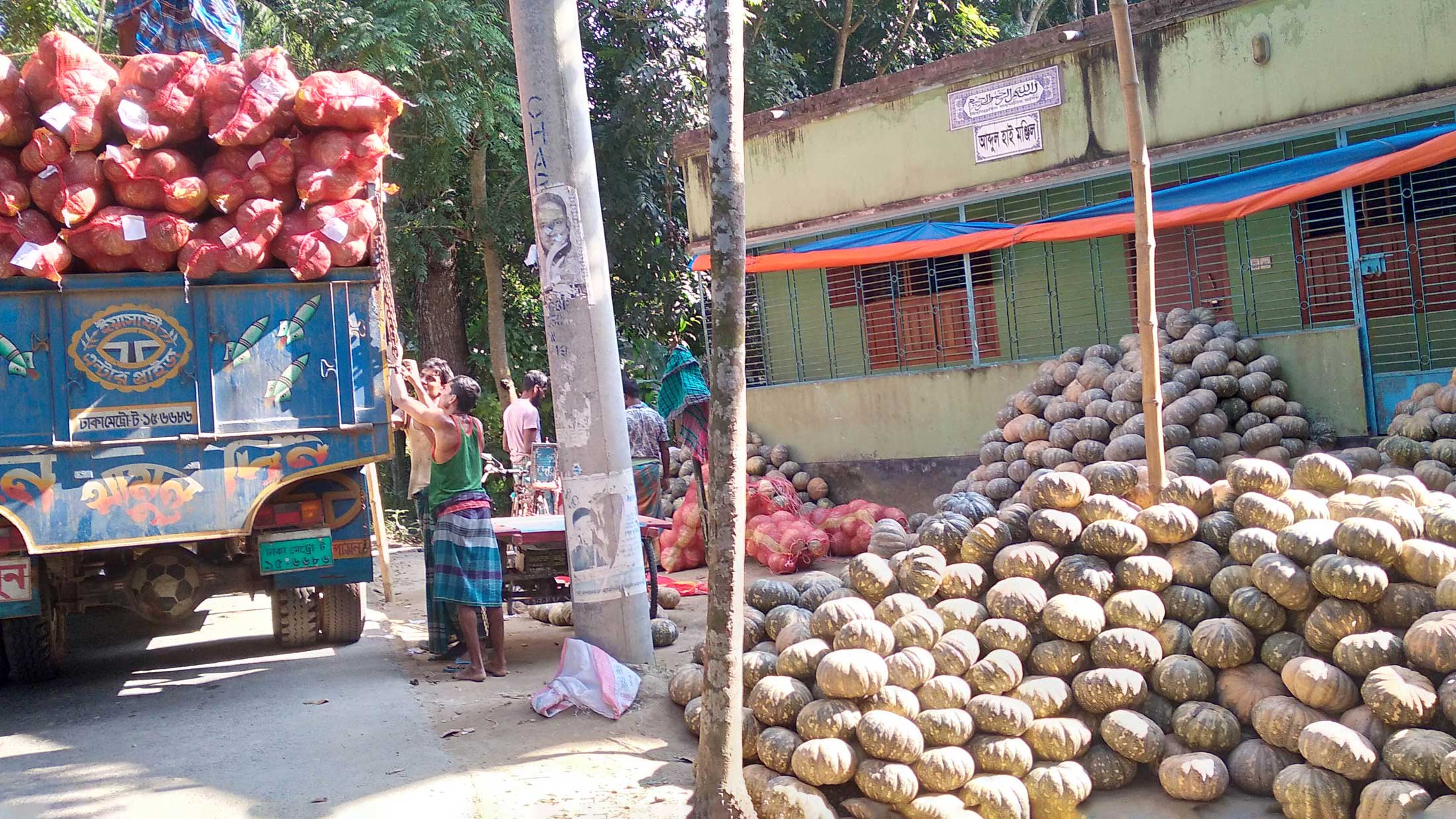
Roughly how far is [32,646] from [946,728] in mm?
5956

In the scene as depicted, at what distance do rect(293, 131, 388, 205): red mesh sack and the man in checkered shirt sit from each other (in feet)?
8.14

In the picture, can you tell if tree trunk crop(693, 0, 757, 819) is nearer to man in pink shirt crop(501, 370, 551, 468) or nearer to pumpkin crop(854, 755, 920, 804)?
pumpkin crop(854, 755, 920, 804)

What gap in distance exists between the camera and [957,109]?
1279 cm

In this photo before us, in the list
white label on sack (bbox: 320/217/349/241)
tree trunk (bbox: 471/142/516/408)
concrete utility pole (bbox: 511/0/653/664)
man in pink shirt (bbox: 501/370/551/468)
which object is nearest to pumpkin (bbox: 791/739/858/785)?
concrete utility pole (bbox: 511/0/653/664)

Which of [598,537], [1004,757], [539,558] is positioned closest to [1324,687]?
[1004,757]

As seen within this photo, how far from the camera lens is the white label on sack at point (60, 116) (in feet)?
21.2

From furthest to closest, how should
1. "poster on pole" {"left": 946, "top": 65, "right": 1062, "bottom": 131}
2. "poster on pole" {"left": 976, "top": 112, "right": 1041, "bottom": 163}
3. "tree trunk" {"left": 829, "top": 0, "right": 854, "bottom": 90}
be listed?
"tree trunk" {"left": 829, "top": 0, "right": 854, "bottom": 90}
"poster on pole" {"left": 976, "top": 112, "right": 1041, "bottom": 163}
"poster on pole" {"left": 946, "top": 65, "right": 1062, "bottom": 131}

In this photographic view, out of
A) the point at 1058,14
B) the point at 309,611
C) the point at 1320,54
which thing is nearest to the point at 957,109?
the point at 1320,54

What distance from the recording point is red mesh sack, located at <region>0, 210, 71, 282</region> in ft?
21.3

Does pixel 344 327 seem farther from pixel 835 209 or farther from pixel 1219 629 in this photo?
pixel 835 209

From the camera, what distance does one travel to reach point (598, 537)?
21.6ft

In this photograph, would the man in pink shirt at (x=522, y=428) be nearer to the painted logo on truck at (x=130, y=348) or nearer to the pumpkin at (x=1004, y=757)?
the painted logo on truck at (x=130, y=348)

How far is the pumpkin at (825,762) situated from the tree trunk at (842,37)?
624 inches

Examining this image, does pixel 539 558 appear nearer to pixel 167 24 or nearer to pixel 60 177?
pixel 60 177
